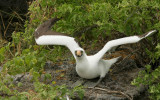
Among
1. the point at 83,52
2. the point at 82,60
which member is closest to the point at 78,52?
the point at 83,52

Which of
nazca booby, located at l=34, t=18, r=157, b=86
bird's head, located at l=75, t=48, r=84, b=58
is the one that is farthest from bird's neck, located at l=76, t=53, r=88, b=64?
bird's head, located at l=75, t=48, r=84, b=58

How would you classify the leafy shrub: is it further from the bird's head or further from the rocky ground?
the bird's head

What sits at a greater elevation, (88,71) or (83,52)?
(83,52)

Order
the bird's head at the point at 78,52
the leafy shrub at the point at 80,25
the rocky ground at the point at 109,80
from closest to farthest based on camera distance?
the leafy shrub at the point at 80,25 → the bird's head at the point at 78,52 → the rocky ground at the point at 109,80

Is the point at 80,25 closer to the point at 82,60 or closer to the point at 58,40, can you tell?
the point at 58,40

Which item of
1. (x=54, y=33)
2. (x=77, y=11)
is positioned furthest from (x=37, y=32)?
(x=77, y=11)

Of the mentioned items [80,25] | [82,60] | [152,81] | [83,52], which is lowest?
[152,81]

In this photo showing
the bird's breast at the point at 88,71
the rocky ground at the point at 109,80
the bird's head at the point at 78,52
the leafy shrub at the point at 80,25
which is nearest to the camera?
the leafy shrub at the point at 80,25

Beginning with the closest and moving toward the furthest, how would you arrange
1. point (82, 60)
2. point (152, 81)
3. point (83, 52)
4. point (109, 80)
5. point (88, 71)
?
point (152, 81)
point (83, 52)
point (82, 60)
point (88, 71)
point (109, 80)

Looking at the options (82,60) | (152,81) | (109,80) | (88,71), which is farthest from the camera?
(109,80)

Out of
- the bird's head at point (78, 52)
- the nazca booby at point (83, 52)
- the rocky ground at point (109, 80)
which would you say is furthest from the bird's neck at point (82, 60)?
the rocky ground at point (109, 80)

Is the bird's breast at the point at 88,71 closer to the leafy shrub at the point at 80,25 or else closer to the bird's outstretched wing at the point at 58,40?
the bird's outstretched wing at the point at 58,40

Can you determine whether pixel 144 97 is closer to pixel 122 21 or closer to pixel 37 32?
pixel 122 21

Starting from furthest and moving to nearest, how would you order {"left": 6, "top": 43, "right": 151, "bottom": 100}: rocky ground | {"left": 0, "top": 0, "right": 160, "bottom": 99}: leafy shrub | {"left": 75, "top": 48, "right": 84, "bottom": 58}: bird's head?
{"left": 6, "top": 43, "right": 151, "bottom": 100}: rocky ground < {"left": 75, "top": 48, "right": 84, "bottom": 58}: bird's head < {"left": 0, "top": 0, "right": 160, "bottom": 99}: leafy shrub
